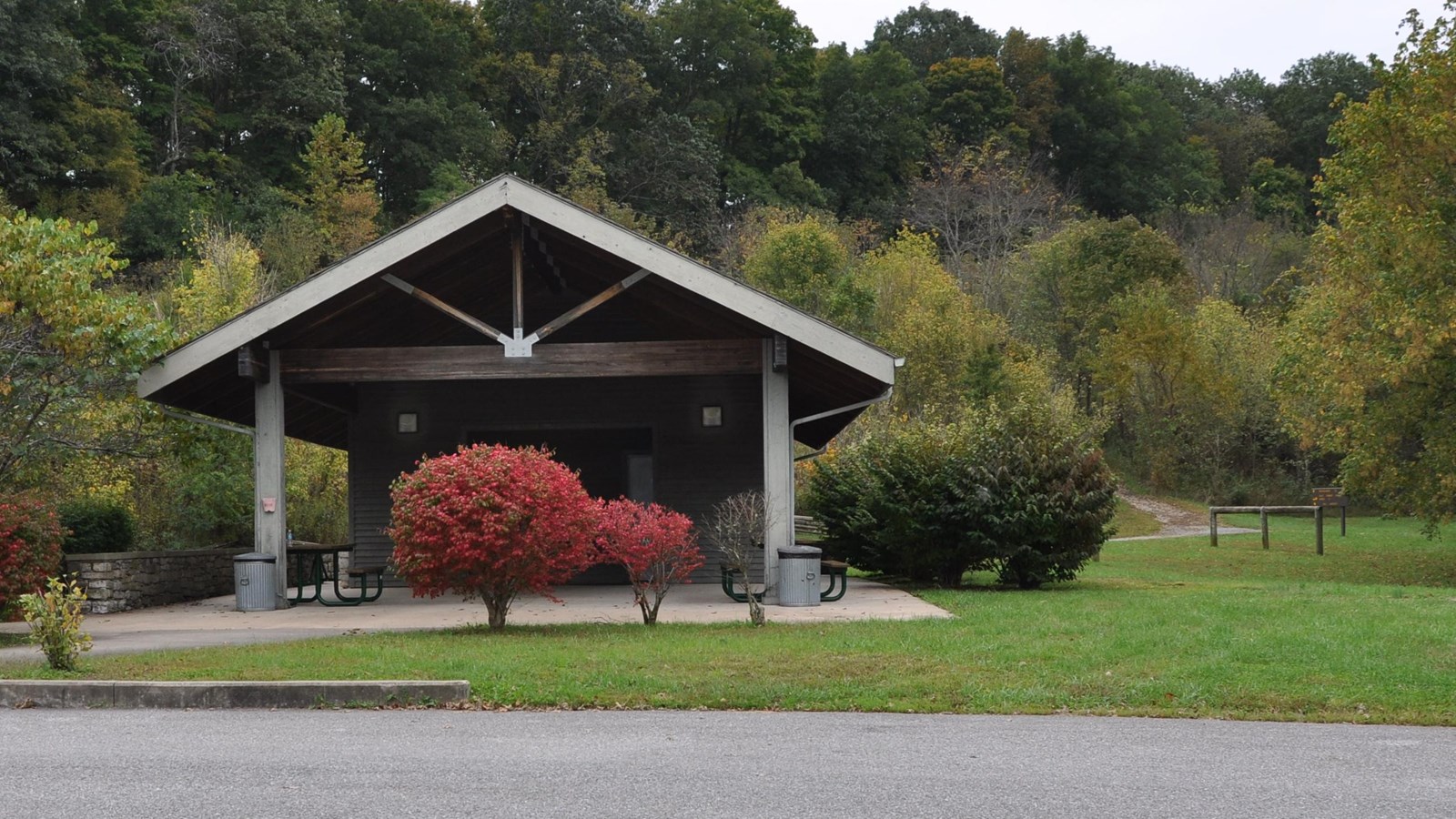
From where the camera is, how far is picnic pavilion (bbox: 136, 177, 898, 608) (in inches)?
579

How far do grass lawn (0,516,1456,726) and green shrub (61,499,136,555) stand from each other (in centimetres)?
657

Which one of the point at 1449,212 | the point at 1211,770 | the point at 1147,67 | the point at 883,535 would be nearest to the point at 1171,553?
the point at 1449,212

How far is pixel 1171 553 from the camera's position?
27188 mm

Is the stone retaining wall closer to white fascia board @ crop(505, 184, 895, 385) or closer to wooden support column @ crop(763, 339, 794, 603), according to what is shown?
white fascia board @ crop(505, 184, 895, 385)

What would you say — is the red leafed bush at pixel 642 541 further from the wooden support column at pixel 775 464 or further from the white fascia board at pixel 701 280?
the white fascia board at pixel 701 280

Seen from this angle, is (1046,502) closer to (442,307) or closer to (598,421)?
(598,421)

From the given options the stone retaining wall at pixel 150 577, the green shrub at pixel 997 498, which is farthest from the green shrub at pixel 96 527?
the green shrub at pixel 997 498

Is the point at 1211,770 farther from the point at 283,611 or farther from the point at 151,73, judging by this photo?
the point at 151,73

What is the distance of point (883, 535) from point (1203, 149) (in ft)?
192

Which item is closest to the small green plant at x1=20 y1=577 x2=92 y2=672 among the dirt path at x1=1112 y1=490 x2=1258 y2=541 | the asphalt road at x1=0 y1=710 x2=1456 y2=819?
the asphalt road at x1=0 y1=710 x2=1456 y2=819

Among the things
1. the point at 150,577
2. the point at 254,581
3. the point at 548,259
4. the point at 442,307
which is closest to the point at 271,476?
the point at 254,581

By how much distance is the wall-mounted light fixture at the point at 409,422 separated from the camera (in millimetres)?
18844

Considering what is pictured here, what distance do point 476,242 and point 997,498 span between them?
276 inches

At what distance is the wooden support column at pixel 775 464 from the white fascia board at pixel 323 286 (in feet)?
11.9
